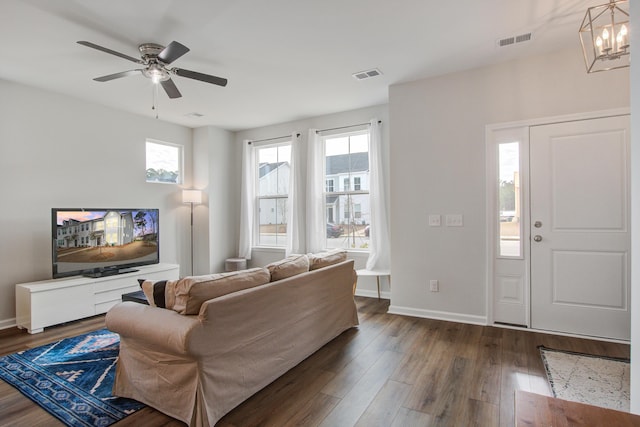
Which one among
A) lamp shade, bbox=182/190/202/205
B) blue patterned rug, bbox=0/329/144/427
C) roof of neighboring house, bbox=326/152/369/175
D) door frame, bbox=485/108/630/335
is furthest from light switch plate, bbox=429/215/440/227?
lamp shade, bbox=182/190/202/205

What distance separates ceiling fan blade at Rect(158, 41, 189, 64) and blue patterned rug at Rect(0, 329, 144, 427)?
2.48m

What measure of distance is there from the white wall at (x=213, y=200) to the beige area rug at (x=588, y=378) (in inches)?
189

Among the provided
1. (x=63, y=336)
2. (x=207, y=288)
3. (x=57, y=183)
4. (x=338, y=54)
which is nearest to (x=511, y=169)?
(x=338, y=54)

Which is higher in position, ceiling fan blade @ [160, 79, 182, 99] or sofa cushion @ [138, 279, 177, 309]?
ceiling fan blade @ [160, 79, 182, 99]

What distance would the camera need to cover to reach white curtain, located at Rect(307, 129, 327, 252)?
5215 mm

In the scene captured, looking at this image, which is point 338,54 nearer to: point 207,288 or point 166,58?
point 166,58

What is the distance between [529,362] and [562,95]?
8.16 feet

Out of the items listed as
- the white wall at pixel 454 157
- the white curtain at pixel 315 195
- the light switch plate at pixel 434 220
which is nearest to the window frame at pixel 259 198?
the white curtain at pixel 315 195

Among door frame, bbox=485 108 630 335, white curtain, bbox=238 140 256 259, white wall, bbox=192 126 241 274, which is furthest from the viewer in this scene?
white curtain, bbox=238 140 256 259

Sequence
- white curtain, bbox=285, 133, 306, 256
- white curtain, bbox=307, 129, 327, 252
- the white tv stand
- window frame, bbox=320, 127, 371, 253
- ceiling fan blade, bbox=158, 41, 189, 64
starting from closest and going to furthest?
ceiling fan blade, bbox=158, 41, 189, 64, the white tv stand, window frame, bbox=320, 127, 371, 253, white curtain, bbox=307, 129, 327, 252, white curtain, bbox=285, 133, 306, 256

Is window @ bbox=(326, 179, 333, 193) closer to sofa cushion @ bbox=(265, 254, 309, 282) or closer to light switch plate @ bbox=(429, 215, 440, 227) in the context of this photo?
light switch plate @ bbox=(429, 215, 440, 227)

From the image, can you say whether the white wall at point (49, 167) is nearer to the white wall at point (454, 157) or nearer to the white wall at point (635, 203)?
the white wall at point (454, 157)

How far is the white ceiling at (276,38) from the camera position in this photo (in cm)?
249

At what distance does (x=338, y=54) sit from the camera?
3248mm
